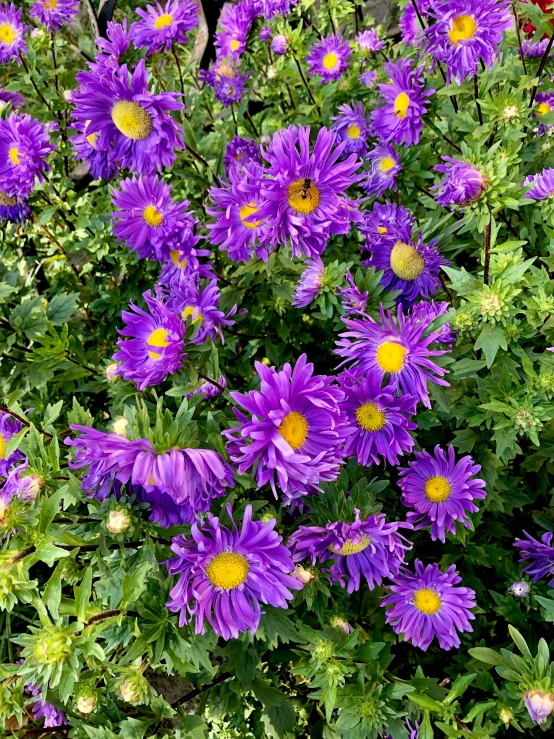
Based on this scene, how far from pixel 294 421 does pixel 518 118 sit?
114cm

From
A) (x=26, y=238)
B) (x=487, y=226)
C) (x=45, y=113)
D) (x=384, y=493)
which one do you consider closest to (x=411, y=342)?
(x=487, y=226)

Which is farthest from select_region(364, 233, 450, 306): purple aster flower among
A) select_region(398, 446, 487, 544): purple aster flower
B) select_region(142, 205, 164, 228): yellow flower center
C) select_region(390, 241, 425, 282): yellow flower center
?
select_region(142, 205, 164, 228): yellow flower center

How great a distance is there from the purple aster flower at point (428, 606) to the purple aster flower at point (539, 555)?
0.23 m

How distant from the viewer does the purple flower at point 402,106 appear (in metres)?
1.99

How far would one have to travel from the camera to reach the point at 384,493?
1816mm

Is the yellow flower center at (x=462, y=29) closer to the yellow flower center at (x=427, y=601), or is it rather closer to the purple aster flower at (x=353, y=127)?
the purple aster flower at (x=353, y=127)

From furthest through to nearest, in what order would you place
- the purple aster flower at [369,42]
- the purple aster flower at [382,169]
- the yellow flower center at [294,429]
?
the purple aster flower at [369,42], the purple aster flower at [382,169], the yellow flower center at [294,429]

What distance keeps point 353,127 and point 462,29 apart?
0.61 meters

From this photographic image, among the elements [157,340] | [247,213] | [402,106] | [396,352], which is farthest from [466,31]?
[157,340]

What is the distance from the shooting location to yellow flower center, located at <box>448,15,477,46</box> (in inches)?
69.7

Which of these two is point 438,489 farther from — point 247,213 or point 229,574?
point 247,213

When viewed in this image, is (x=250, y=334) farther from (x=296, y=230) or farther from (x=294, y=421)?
(x=294, y=421)

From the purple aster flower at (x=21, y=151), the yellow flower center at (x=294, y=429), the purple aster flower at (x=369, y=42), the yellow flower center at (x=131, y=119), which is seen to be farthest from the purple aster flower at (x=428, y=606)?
the purple aster flower at (x=369, y=42)

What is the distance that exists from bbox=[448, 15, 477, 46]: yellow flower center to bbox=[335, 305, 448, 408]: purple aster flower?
963mm
